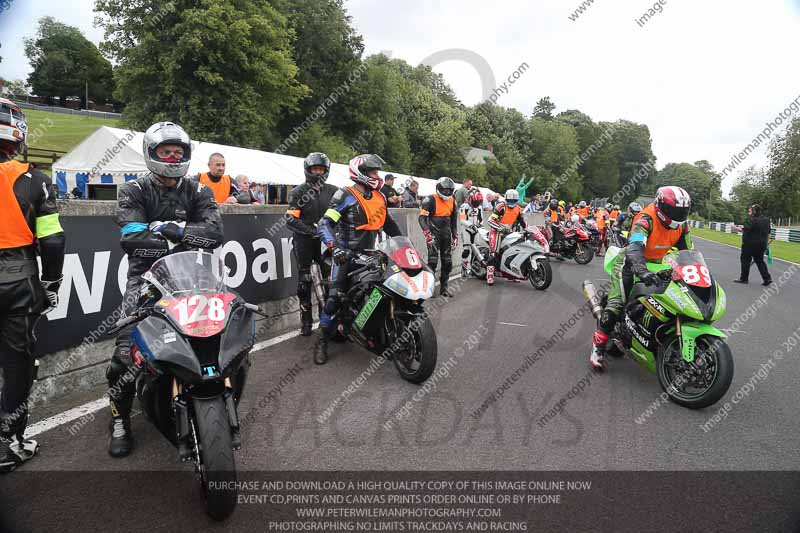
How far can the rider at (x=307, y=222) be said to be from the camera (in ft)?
21.6

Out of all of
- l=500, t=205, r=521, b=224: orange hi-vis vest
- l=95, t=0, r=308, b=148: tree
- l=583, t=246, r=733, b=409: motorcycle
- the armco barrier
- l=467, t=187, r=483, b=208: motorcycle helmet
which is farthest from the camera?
l=95, t=0, r=308, b=148: tree

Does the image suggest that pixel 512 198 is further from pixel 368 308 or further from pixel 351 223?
pixel 368 308

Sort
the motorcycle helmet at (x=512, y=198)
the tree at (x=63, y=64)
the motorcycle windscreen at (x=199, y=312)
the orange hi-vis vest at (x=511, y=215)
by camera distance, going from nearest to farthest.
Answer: the motorcycle windscreen at (x=199, y=312) → the motorcycle helmet at (x=512, y=198) → the orange hi-vis vest at (x=511, y=215) → the tree at (x=63, y=64)

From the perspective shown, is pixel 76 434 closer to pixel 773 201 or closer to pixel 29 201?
pixel 29 201

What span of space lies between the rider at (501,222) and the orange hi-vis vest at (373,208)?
227 inches

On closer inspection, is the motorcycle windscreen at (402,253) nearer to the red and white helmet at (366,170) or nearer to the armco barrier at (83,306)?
the red and white helmet at (366,170)

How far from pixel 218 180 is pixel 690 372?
6.76 metres

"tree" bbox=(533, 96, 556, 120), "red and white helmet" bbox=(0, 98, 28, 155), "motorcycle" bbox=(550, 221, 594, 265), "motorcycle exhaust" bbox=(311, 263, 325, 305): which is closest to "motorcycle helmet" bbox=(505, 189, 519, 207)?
"motorcycle" bbox=(550, 221, 594, 265)

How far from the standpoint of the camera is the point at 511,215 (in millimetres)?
11984

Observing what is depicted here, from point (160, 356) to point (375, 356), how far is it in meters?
3.29

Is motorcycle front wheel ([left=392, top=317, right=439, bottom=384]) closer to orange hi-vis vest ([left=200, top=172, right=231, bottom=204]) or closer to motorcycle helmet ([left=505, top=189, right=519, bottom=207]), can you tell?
orange hi-vis vest ([left=200, top=172, right=231, bottom=204])

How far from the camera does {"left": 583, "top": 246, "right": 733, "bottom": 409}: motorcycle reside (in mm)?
4488

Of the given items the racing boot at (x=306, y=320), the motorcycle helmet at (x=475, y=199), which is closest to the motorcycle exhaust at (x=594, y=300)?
the racing boot at (x=306, y=320)

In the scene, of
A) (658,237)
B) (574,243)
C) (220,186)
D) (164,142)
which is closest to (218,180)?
(220,186)
